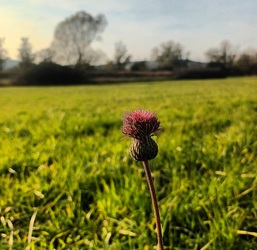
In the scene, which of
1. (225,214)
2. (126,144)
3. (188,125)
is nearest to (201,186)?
(225,214)

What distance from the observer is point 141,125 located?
1.22 m

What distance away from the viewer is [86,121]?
18.6ft

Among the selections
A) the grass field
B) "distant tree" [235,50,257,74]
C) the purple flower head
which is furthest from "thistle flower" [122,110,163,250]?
"distant tree" [235,50,257,74]

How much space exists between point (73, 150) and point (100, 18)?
88846 mm

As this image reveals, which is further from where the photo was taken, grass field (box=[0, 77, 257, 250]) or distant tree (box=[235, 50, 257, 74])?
distant tree (box=[235, 50, 257, 74])

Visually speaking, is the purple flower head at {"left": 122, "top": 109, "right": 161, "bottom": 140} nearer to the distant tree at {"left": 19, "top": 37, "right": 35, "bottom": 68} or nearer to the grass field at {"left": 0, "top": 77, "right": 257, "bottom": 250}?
the grass field at {"left": 0, "top": 77, "right": 257, "bottom": 250}

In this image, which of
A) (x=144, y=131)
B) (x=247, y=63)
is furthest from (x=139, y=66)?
(x=144, y=131)

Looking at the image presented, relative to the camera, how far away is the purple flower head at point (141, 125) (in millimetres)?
1217

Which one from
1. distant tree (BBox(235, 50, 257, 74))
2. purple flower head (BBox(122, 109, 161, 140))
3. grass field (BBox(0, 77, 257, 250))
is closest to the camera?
purple flower head (BBox(122, 109, 161, 140))

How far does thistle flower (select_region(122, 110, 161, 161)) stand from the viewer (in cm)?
122

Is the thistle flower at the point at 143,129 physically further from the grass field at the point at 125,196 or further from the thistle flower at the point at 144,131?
the grass field at the point at 125,196

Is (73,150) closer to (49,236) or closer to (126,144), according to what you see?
(126,144)

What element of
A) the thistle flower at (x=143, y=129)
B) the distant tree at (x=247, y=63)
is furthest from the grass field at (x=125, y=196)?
the distant tree at (x=247, y=63)

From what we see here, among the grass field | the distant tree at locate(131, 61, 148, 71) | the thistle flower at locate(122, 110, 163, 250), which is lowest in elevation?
the grass field
